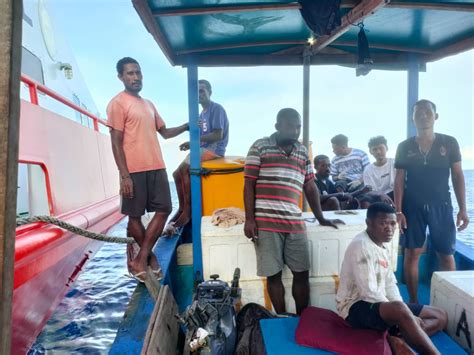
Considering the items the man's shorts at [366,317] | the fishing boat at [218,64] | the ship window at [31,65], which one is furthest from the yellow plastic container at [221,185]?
the ship window at [31,65]

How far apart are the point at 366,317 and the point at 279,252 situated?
0.88 m

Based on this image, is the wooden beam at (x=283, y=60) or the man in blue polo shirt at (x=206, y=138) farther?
the man in blue polo shirt at (x=206, y=138)

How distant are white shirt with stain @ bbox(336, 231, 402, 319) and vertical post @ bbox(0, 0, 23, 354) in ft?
6.29

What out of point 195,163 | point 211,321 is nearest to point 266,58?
point 195,163

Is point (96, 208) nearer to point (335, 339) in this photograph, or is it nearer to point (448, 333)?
point (335, 339)

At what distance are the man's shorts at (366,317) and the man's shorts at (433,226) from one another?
1202 millimetres

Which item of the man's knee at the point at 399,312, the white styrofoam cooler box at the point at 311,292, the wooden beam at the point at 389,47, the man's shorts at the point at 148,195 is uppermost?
the wooden beam at the point at 389,47

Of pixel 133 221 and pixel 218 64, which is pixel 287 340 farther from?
pixel 218 64

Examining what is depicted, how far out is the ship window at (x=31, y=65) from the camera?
5.90 metres

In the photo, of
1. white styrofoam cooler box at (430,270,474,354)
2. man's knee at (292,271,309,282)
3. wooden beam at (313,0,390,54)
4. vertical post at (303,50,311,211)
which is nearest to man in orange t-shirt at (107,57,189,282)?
man's knee at (292,271,309,282)

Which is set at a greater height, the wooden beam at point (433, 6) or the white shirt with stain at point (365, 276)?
the wooden beam at point (433, 6)

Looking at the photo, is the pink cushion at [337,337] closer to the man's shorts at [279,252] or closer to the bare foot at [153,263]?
the man's shorts at [279,252]

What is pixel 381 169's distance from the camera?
429 centimetres

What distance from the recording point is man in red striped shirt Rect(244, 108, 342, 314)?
2.77 meters
